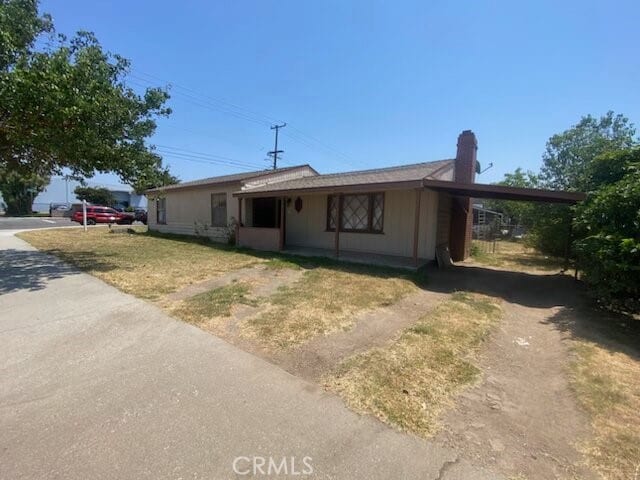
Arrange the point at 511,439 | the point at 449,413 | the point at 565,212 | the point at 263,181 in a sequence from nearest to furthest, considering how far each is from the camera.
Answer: the point at 511,439 → the point at 449,413 → the point at 565,212 → the point at 263,181

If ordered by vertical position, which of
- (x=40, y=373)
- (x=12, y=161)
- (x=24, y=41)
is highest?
(x=24, y=41)

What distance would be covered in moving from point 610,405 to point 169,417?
12.2 feet

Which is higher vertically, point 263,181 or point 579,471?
point 263,181

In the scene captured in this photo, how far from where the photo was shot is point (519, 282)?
333 inches

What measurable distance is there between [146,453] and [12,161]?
11.6 m

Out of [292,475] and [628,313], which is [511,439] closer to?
[292,475]

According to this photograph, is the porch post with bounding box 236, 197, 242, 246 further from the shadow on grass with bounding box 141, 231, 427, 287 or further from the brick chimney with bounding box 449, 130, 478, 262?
the brick chimney with bounding box 449, 130, 478, 262

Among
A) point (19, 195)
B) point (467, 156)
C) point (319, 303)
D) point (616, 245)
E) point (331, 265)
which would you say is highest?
point (467, 156)

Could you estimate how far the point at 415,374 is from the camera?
3.39 metres

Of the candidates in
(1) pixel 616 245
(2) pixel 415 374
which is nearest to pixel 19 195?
(2) pixel 415 374

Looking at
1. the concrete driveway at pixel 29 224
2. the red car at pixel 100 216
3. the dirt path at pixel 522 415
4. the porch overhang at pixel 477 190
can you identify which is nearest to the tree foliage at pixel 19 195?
the concrete driveway at pixel 29 224

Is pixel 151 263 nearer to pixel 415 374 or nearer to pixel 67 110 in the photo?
pixel 67 110

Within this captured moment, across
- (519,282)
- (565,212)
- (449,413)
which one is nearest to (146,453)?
(449,413)

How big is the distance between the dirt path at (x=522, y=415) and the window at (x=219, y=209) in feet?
40.5
